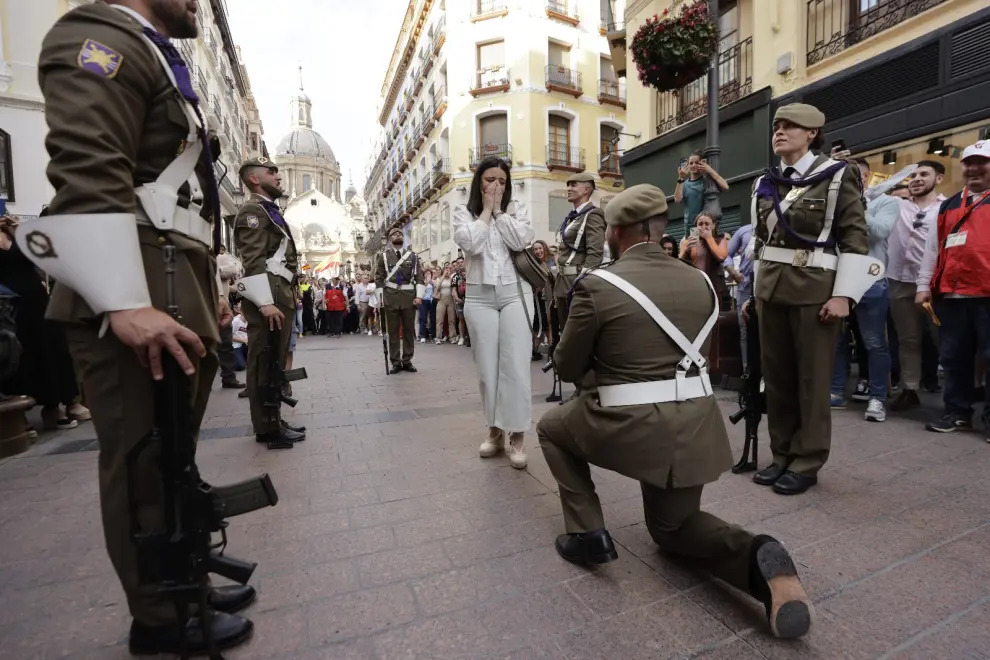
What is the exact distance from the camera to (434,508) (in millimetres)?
2982

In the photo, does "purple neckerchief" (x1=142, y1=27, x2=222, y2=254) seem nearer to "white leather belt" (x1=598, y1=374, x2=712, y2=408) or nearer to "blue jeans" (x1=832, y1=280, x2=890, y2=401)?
"white leather belt" (x1=598, y1=374, x2=712, y2=408)

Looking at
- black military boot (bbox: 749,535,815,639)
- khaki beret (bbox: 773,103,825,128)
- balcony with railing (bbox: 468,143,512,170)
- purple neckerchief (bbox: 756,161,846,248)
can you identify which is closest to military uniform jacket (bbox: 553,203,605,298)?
purple neckerchief (bbox: 756,161,846,248)

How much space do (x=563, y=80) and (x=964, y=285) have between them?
87.8 ft

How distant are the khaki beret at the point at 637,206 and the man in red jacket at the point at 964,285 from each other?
3517mm

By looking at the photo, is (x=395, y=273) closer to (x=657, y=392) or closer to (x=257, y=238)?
(x=257, y=238)

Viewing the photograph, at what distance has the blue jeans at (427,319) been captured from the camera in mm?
14617

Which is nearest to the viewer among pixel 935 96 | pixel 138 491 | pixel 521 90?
pixel 138 491

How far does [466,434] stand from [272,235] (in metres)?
2.25

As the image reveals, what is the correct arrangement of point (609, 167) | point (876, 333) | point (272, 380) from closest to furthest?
point (272, 380) → point (876, 333) → point (609, 167)

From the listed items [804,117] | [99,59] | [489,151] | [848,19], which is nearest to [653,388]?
[99,59]

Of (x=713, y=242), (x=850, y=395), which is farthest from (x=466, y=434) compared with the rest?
(x=850, y=395)

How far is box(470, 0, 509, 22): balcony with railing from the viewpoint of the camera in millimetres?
27266

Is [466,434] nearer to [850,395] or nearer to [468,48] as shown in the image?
[850,395]

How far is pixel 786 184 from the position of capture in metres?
3.29
